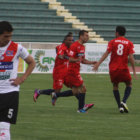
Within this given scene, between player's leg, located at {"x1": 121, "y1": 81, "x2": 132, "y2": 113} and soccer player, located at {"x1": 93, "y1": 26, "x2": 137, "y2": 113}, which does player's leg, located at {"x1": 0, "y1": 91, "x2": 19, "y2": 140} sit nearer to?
soccer player, located at {"x1": 93, "y1": 26, "x2": 137, "y2": 113}

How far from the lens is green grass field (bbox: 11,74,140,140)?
26.3 ft

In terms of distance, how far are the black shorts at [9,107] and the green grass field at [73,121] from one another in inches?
60.9

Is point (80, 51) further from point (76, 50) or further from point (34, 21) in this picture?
point (34, 21)

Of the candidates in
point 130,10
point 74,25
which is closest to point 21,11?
point 74,25

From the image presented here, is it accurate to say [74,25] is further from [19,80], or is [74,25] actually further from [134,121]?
[19,80]

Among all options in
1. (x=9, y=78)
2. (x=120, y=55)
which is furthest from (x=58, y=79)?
(x=9, y=78)

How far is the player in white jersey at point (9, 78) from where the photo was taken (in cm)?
608

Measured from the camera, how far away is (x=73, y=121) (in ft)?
31.9

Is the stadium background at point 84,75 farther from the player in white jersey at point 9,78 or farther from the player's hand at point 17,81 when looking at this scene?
the player's hand at point 17,81

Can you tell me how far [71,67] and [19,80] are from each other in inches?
207

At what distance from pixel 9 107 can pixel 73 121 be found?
366 cm

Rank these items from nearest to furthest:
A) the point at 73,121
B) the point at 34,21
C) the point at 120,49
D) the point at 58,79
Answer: the point at 73,121 → the point at 120,49 → the point at 58,79 → the point at 34,21

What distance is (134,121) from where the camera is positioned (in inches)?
387

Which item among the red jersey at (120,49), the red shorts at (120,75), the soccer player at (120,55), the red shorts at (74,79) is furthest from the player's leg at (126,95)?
the red shorts at (74,79)
